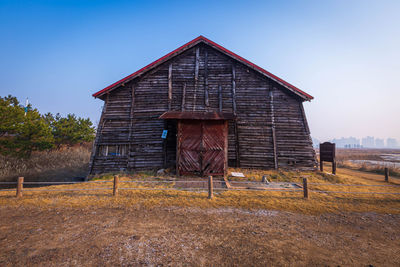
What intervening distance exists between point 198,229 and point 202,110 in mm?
9159

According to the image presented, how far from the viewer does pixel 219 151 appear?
9984 mm

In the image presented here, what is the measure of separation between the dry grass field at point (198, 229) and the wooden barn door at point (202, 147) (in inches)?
108

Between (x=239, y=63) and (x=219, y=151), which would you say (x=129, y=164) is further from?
(x=239, y=63)

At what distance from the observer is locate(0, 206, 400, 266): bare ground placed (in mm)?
3232

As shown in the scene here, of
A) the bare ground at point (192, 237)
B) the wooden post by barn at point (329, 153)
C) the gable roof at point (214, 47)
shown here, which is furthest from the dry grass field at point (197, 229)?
the gable roof at point (214, 47)

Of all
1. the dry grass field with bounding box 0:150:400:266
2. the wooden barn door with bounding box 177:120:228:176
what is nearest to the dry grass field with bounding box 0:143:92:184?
the dry grass field with bounding box 0:150:400:266

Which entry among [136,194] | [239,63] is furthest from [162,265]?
[239,63]

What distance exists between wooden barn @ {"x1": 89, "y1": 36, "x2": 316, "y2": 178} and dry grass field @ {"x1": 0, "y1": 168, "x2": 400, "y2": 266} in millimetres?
4480

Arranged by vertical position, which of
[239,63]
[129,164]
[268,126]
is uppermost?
[239,63]

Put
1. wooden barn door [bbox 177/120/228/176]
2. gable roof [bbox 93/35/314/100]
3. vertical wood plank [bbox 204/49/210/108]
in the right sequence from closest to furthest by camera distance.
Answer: wooden barn door [bbox 177/120/228/176]
gable roof [bbox 93/35/314/100]
vertical wood plank [bbox 204/49/210/108]

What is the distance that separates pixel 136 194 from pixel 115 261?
412 centimetres

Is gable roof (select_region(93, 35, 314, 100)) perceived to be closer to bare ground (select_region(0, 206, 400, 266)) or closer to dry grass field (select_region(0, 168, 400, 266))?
dry grass field (select_region(0, 168, 400, 266))

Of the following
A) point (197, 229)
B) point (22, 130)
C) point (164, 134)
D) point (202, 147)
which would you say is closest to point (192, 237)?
point (197, 229)

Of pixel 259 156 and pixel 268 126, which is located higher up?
pixel 268 126
